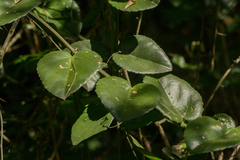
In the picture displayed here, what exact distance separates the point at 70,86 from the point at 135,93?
0.16 m

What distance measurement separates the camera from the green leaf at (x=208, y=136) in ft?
1.81

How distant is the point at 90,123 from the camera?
2.14 ft

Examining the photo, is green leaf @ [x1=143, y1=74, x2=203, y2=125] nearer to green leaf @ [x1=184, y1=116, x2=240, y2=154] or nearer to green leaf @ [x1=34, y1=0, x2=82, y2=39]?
green leaf @ [x1=184, y1=116, x2=240, y2=154]

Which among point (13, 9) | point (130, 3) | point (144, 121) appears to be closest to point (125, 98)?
point (144, 121)

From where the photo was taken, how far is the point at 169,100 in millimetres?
707

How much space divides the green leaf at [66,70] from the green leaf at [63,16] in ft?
0.63

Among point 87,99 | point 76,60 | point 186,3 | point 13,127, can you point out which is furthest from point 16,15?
point 186,3

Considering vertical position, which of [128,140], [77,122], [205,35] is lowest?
[205,35]

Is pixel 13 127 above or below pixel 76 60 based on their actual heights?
below

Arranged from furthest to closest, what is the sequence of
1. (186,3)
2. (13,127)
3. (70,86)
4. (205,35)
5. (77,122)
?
(205,35), (186,3), (13,127), (77,122), (70,86)

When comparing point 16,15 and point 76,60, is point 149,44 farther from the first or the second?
point 16,15

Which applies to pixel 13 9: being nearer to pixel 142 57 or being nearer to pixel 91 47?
pixel 91 47

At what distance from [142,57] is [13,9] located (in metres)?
0.36

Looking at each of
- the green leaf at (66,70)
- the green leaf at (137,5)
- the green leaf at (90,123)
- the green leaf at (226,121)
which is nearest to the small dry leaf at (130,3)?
the green leaf at (137,5)
